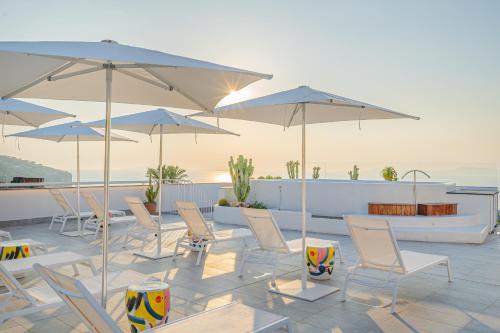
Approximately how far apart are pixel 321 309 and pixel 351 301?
462mm

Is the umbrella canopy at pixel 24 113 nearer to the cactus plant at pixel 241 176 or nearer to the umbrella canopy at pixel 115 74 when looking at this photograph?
the umbrella canopy at pixel 115 74

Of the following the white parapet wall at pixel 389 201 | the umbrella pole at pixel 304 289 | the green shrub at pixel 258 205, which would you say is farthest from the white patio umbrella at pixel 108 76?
the green shrub at pixel 258 205

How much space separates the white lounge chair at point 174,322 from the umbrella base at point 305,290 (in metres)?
1.84

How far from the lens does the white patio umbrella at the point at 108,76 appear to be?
9.46ft

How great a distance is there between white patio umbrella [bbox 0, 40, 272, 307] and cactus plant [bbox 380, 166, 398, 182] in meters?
10.2

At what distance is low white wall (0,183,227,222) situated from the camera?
1078 centimetres

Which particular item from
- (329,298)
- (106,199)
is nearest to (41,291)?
(106,199)

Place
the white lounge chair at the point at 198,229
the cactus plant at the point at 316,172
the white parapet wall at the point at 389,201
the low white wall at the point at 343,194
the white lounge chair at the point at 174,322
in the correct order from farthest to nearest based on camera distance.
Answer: the cactus plant at the point at 316,172
the low white wall at the point at 343,194
the white parapet wall at the point at 389,201
the white lounge chair at the point at 198,229
the white lounge chair at the point at 174,322

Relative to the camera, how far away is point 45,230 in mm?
10055

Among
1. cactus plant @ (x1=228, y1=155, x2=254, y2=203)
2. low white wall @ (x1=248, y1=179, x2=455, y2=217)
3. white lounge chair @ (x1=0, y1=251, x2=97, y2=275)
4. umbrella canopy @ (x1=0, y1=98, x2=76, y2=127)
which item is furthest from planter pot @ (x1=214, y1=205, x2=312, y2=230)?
white lounge chair @ (x1=0, y1=251, x2=97, y2=275)

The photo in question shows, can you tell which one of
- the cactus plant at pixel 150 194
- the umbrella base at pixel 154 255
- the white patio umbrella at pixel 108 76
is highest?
the white patio umbrella at pixel 108 76

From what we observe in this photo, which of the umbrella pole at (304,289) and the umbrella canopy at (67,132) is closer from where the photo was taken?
the umbrella pole at (304,289)

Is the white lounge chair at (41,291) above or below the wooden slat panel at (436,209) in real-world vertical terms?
below

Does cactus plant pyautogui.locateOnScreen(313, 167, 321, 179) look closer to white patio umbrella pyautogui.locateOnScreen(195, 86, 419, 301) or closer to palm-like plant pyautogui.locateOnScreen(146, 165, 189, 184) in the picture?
palm-like plant pyautogui.locateOnScreen(146, 165, 189, 184)
